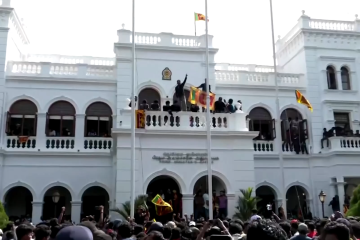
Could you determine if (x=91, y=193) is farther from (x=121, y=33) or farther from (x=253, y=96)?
(x=253, y=96)

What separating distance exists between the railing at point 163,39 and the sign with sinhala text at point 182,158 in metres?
6.99

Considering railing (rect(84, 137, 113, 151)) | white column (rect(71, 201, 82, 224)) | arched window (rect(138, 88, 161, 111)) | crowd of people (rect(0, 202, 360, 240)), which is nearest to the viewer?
crowd of people (rect(0, 202, 360, 240))

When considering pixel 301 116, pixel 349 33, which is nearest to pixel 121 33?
pixel 301 116

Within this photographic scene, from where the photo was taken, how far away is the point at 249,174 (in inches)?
616

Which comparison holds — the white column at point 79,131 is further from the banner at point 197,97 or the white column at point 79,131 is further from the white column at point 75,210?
the banner at point 197,97

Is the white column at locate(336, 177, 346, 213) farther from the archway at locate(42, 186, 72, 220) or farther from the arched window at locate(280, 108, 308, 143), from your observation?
the archway at locate(42, 186, 72, 220)

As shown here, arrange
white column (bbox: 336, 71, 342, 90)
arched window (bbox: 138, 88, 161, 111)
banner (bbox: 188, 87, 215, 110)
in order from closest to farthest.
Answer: banner (bbox: 188, 87, 215, 110), arched window (bbox: 138, 88, 161, 111), white column (bbox: 336, 71, 342, 90)

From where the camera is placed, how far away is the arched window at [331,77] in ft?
71.9

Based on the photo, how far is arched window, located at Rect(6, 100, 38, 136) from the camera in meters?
18.7

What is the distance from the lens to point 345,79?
2227 centimetres

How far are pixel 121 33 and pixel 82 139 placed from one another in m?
5.64

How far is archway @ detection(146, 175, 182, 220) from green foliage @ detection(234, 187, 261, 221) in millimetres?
2278

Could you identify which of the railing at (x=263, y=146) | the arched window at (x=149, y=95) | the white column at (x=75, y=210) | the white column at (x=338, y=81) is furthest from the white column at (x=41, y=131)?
the white column at (x=338, y=81)

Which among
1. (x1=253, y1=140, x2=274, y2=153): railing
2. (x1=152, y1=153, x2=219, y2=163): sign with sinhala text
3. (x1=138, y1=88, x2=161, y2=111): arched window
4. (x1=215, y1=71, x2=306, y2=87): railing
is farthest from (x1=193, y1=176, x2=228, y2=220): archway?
(x1=215, y1=71, x2=306, y2=87): railing
